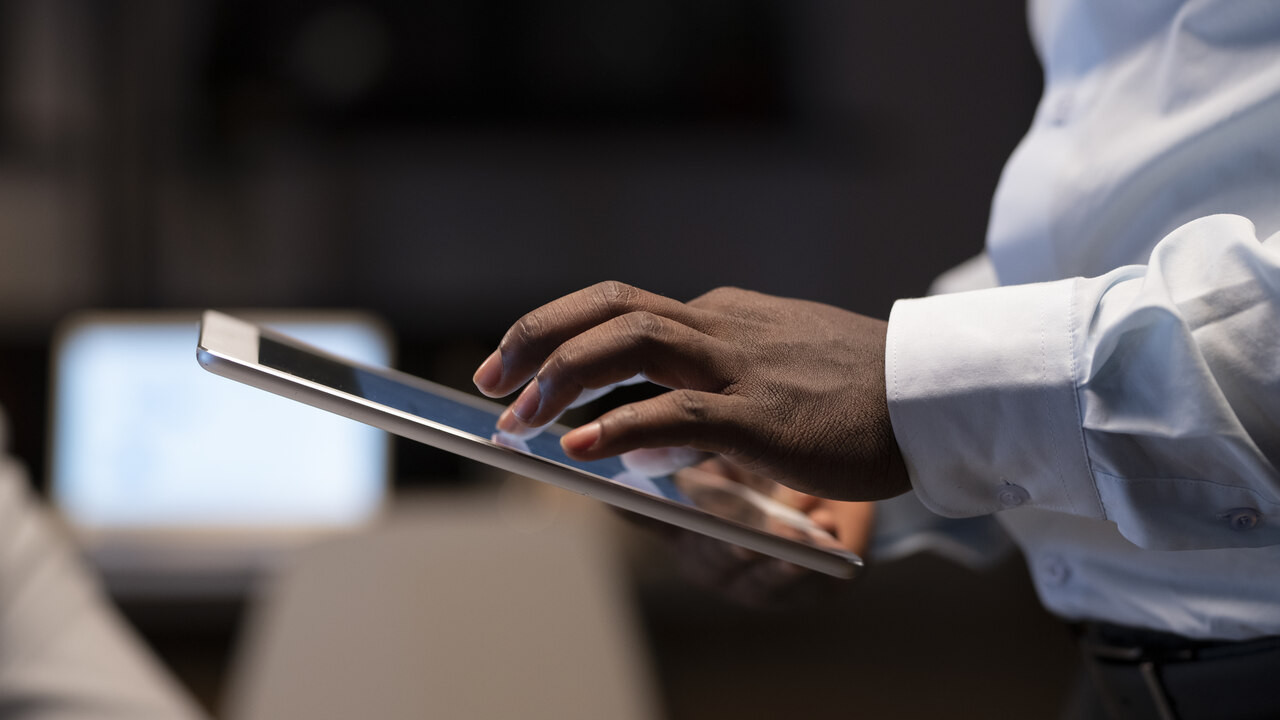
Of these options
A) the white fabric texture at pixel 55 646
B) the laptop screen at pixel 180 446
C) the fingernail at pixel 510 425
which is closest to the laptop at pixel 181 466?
the laptop screen at pixel 180 446

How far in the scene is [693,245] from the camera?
2166 millimetres

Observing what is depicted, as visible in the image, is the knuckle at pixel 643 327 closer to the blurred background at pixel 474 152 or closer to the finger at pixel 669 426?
the finger at pixel 669 426

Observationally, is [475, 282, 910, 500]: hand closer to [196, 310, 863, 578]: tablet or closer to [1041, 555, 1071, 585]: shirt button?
[196, 310, 863, 578]: tablet

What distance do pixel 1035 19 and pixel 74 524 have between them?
176 centimetres

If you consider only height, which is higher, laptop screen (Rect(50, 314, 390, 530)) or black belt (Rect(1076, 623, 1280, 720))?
black belt (Rect(1076, 623, 1280, 720))

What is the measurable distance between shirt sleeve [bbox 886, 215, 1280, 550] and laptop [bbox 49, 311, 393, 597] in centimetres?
154

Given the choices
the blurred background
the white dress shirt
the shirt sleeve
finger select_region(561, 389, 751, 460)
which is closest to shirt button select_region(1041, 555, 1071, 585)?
the white dress shirt

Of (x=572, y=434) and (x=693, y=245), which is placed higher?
(x=572, y=434)

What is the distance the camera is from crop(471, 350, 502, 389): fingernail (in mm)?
330

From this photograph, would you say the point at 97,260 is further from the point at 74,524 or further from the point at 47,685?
the point at 47,685

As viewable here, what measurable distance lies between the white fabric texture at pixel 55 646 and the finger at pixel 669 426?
1.61 feet

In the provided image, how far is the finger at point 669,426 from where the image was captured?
0.30 m

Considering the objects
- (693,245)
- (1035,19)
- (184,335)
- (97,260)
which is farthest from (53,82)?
(1035,19)

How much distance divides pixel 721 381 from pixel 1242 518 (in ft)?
0.60
